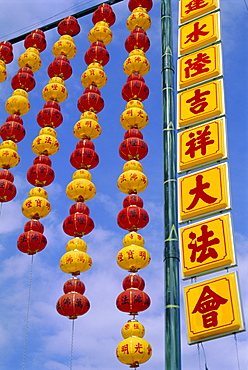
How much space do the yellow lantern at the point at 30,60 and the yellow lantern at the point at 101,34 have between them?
1.12m

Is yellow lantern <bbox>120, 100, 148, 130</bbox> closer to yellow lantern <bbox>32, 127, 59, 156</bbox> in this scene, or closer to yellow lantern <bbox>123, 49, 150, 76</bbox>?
yellow lantern <bbox>123, 49, 150, 76</bbox>

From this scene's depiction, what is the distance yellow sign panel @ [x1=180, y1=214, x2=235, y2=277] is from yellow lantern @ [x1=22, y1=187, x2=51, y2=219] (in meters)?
3.18

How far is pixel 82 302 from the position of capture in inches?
286

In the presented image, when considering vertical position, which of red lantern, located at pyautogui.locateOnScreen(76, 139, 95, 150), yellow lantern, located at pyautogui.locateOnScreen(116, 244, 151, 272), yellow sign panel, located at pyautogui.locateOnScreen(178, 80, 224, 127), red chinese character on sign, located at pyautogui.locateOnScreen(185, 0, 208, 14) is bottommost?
yellow lantern, located at pyautogui.locateOnScreen(116, 244, 151, 272)

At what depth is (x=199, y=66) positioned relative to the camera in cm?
718

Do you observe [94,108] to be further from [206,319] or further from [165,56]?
[206,319]

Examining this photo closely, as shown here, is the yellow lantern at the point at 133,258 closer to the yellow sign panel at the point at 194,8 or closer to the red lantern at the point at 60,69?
the yellow sign panel at the point at 194,8

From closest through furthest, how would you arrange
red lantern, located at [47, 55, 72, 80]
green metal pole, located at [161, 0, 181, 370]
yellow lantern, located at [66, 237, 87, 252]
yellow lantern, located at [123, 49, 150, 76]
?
green metal pole, located at [161, 0, 181, 370] < yellow lantern, located at [66, 237, 87, 252] < yellow lantern, located at [123, 49, 150, 76] < red lantern, located at [47, 55, 72, 80]

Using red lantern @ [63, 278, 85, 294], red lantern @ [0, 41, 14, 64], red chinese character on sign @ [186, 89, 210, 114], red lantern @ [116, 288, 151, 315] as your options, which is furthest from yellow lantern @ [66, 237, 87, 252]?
red lantern @ [0, 41, 14, 64]

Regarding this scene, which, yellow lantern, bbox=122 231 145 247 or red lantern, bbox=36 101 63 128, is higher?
red lantern, bbox=36 101 63 128

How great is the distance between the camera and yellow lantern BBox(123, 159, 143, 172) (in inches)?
320

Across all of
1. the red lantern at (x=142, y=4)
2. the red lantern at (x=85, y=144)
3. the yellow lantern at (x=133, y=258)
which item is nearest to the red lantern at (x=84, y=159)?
the red lantern at (x=85, y=144)

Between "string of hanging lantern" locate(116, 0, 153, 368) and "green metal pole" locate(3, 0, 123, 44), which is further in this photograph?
"green metal pole" locate(3, 0, 123, 44)

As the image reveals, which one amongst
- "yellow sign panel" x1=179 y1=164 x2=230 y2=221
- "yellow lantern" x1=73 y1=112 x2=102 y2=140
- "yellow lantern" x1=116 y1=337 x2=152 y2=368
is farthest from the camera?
"yellow lantern" x1=73 y1=112 x2=102 y2=140
